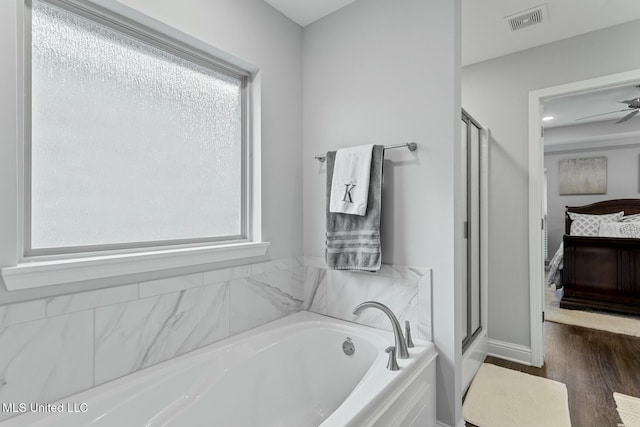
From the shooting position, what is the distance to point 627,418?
1.89 meters

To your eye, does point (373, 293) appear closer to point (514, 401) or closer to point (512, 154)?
point (514, 401)

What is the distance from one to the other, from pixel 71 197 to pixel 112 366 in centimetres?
71

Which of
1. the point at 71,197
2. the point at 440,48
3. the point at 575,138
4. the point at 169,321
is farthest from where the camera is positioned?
the point at 575,138

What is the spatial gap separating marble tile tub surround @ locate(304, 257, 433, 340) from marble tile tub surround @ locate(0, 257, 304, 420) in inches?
14.6

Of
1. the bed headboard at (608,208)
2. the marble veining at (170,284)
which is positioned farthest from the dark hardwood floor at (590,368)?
the bed headboard at (608,208)

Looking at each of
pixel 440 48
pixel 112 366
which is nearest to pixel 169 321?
pixel 112 366

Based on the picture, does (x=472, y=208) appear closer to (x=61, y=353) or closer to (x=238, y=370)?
(x=238, y=370)

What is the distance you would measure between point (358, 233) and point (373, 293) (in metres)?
0.37

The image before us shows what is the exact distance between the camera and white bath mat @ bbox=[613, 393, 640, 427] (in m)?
1.86

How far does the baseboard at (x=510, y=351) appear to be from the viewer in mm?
2619

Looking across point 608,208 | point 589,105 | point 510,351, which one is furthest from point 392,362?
point 608,208

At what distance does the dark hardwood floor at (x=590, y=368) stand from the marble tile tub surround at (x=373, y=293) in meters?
0.73

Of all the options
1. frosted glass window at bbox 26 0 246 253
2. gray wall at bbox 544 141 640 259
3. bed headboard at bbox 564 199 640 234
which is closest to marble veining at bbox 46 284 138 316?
frosted glass window at bbox 26 0 246 253

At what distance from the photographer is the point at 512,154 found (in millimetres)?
2721
